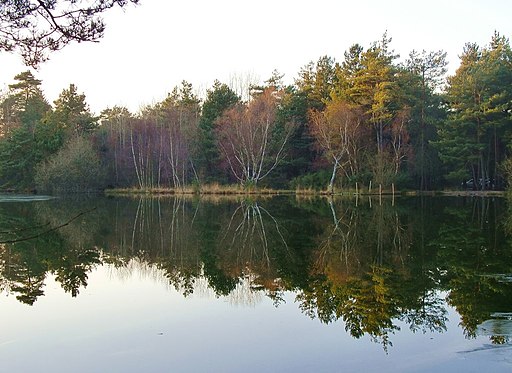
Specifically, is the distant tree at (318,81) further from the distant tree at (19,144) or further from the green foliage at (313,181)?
the distant tree at (19,144)

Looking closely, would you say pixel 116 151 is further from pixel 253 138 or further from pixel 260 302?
pixel 260 302

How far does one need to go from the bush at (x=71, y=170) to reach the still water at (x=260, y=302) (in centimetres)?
3520

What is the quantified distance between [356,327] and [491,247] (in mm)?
7663

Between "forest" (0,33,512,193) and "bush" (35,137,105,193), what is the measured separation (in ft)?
0.37

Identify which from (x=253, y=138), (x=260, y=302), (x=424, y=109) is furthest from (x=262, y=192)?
(x=260, y=302)

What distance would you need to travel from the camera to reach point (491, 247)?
13180 mm

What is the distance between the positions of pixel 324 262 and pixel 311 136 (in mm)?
36333

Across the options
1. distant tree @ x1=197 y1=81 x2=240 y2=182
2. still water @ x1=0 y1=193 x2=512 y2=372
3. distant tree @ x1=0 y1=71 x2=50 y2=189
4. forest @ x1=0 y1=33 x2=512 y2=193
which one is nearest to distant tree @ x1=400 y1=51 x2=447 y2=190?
forest @ x1=0 y1=33 x2=512 y2=193

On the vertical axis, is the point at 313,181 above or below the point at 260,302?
above

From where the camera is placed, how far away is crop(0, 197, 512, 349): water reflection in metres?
7.72

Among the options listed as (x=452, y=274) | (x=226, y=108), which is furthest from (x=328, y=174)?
(x=452, y=274)

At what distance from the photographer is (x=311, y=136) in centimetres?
4728

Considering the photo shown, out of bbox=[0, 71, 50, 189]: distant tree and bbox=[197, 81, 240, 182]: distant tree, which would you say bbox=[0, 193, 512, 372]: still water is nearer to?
bbox=[197, 81, 240, 182]: distant tree

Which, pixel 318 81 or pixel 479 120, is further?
pixel 318 81
